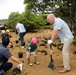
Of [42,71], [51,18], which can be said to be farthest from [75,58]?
[51,18]

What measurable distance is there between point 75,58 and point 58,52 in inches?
62.0

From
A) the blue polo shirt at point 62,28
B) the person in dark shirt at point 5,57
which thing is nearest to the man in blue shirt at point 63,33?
the blue polo shirt at point 62,28

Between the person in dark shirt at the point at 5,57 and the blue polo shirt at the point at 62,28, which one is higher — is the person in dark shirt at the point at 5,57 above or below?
below

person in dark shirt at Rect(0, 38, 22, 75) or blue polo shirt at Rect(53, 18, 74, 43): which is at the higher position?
blue polo shirt at Rect(53, 18, 74, 43)

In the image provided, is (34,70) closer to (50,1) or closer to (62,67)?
(62,67)

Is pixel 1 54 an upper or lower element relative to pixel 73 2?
lower

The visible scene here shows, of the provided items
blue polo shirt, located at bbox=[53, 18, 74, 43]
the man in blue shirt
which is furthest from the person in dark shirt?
blue polo shirt, located at bbox=[53, 18, 74, 43]

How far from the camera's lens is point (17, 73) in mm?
8453

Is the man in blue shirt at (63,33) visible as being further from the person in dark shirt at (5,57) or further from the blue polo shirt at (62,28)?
the person in dark shirt at (5,57)

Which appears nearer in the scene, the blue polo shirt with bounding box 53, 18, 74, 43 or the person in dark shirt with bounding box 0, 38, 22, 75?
the person in dark shirt with bounding box 0, 38, 22, 75

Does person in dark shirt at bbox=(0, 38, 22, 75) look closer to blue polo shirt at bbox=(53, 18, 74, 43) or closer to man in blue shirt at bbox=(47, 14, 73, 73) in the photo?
man in blue shirt at bbox=(47, 14, 73, 73)

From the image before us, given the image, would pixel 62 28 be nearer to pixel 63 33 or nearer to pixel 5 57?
pixel 63 33

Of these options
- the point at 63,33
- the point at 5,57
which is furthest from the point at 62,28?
the point at 5,57

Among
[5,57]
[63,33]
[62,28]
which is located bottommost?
[5,57]
